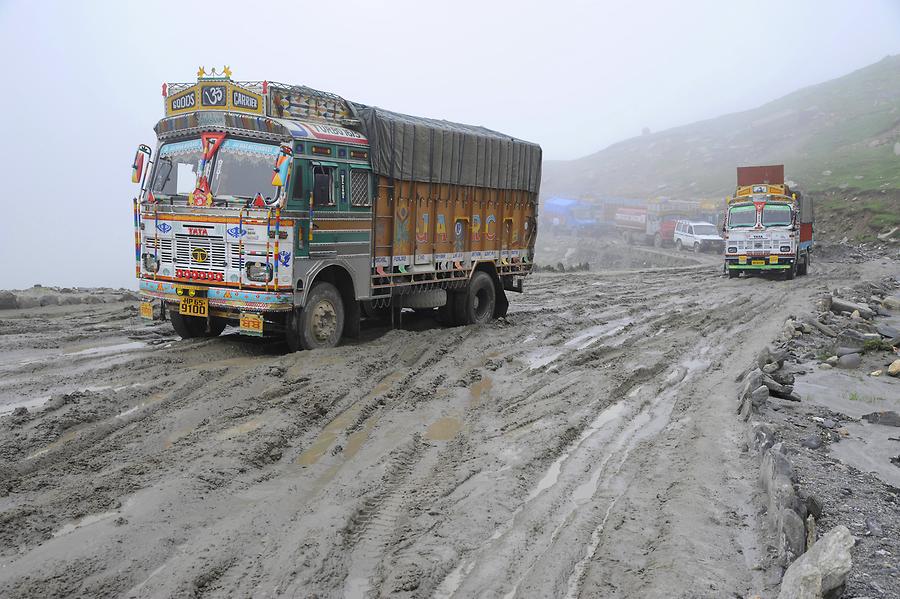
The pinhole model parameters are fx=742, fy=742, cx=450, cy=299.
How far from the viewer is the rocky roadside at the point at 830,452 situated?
4.13m

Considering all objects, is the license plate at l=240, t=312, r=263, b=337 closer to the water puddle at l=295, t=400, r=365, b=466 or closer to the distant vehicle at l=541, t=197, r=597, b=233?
the water puddle at l=295, t=400, r=365, b=466

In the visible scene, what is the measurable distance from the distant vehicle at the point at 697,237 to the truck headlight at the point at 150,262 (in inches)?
1352

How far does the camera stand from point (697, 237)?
3978 centimetres

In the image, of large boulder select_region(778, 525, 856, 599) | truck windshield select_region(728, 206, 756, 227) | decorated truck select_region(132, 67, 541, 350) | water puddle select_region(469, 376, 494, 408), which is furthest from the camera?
truck windshield select_region(728, 206, 756, 227)

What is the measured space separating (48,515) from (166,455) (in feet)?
4.01

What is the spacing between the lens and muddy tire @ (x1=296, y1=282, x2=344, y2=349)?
32.2ft

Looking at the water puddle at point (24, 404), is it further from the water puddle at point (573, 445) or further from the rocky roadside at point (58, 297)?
the rocky roadside at point (58, 297)

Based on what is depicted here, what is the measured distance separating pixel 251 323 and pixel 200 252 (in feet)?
3.90

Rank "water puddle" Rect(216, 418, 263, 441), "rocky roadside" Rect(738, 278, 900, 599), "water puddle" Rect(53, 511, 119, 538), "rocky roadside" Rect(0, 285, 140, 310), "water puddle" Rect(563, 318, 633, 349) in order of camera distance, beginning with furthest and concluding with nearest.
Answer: "rocky roadside" Rect(0, 285, 140, 310) → "water puddle" Rect(563, 318, 633, 349) → "water puddle" Rect(216, 418, 263, 441) → "water puddle" Rect(53, 511, 119, 538) → "rocky roadside" Rect(738, 278, 900, 599)

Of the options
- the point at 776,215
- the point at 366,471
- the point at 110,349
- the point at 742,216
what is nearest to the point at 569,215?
the point at 742,216

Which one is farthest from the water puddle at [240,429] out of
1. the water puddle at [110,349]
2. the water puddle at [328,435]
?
the water puddle at [110,349]

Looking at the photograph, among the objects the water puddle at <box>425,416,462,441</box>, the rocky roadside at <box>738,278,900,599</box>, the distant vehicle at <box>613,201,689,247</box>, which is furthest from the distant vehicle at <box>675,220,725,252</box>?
the water puddle at <box>425,416,462,441</box>

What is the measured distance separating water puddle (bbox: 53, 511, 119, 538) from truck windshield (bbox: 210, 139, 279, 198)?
5.39m

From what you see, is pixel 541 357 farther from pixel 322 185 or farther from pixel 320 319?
pixel 322 185
